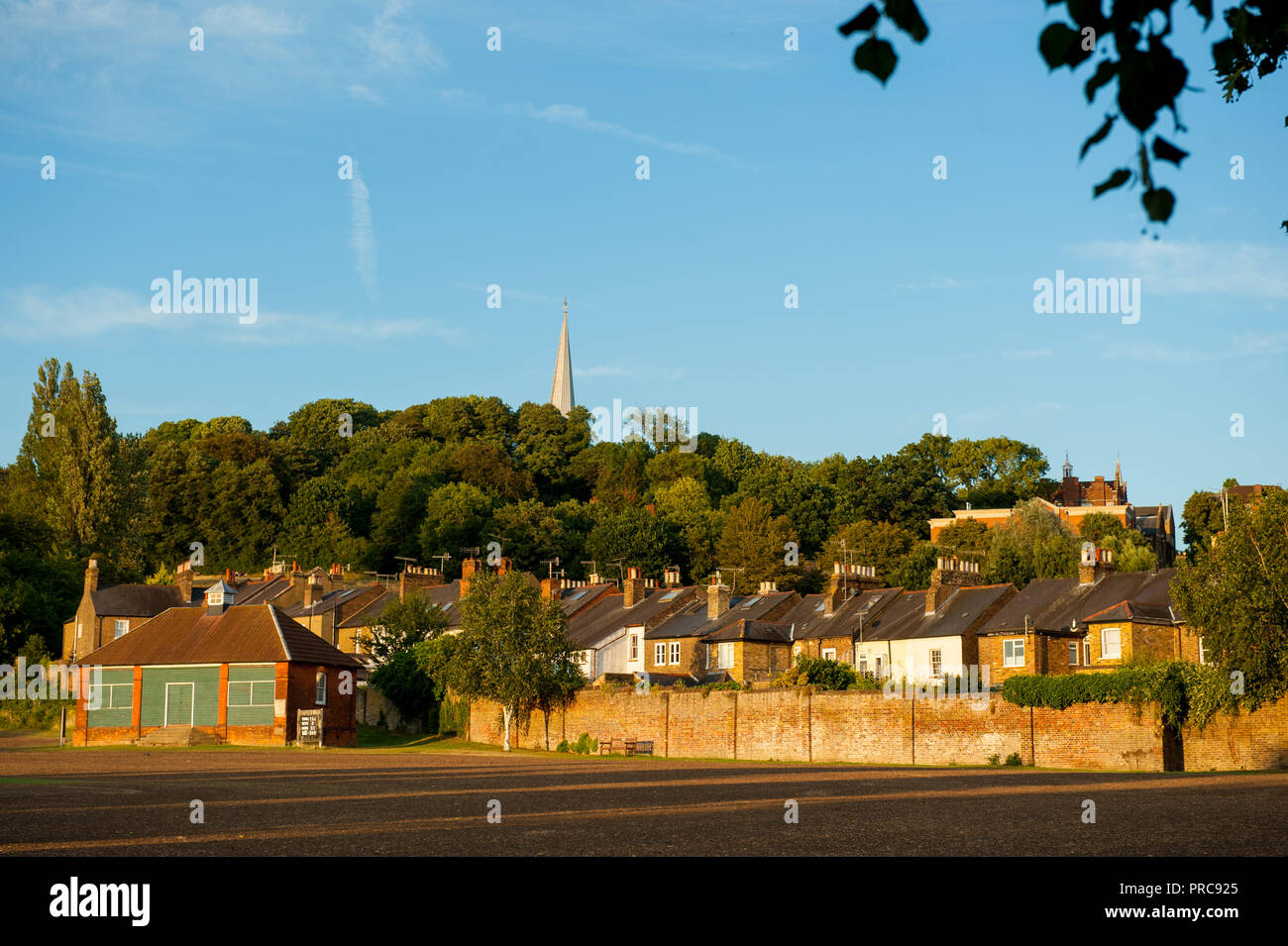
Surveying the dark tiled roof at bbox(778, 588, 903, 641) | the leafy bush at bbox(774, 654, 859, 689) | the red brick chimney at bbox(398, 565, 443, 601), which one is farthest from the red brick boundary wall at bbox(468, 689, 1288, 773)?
the red brick chimney at bbox(398, 565, 443, 601)

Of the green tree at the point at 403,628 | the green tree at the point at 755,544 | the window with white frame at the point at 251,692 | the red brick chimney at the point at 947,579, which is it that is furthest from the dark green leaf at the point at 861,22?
the green tree at the point at 755,544

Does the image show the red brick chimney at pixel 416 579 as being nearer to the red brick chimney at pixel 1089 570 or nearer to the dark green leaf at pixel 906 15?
the red brick chimney at pixel 1089 570

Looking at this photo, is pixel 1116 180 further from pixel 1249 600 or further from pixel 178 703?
pixel 178 703

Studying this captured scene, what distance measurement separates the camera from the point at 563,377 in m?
172

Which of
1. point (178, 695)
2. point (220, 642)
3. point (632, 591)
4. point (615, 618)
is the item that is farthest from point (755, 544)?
point (178, 695)

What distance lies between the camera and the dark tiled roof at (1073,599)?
178 ft

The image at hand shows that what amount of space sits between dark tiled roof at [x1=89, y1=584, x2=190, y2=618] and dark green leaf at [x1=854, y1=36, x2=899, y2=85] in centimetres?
7696

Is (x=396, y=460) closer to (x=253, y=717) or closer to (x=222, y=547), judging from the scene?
(x=222, y=547)

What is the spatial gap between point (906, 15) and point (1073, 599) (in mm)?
54972

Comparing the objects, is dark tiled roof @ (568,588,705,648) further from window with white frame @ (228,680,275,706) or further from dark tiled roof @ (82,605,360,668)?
window with white frame @ (228,680,275,706)

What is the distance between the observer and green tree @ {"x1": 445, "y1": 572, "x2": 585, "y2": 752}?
178 feet
